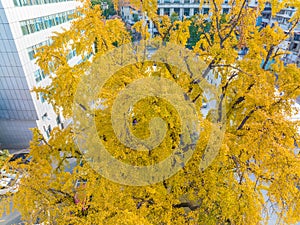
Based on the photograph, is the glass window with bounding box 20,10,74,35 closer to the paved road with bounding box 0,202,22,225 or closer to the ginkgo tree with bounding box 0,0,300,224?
the ginkgo tree with bounding box 0,0,300,224

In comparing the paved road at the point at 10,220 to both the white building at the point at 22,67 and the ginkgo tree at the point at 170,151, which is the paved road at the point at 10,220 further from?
the ginkgo tree at the point at 170,151

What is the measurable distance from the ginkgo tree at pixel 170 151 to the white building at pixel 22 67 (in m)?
6.08

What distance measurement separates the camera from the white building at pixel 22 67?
977cm

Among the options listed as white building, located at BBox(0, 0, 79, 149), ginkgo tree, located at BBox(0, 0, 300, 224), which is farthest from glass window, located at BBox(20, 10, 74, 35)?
ginkgo tree, located at BBox(0, 0, 300, 224)

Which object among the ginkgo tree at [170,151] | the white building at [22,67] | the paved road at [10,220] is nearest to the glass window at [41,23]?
the white building at [22,67]

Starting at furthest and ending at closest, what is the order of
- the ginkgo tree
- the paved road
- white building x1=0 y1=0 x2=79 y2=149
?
white building x1=0 y1=0 x2=79 y2=149, the paved road, the ginkgo tree

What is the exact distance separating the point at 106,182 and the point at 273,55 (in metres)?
5.10

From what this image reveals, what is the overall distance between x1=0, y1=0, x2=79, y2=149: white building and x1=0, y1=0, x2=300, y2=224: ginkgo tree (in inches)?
239

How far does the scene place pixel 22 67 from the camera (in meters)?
10.3

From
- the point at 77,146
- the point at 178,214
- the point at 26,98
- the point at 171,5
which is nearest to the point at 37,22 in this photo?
the point at 26,98

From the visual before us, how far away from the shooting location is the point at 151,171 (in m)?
4.45

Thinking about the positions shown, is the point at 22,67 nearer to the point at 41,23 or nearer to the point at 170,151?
the point at 41,23

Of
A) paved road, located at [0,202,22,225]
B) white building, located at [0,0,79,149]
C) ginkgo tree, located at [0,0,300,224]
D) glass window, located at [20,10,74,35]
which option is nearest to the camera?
ginkgo tree, located at [0,0,300,224]

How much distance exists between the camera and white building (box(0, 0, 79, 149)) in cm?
977
